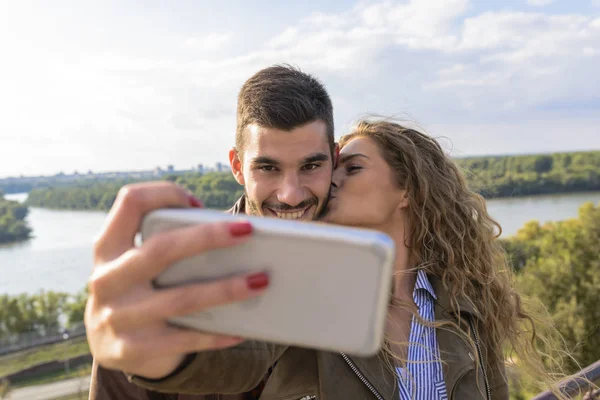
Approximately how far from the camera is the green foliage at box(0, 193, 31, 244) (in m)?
54.0

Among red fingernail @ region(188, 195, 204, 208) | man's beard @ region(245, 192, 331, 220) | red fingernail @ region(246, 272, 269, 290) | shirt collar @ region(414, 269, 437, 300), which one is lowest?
shirt collar @ region(414, 269, 437, 300)

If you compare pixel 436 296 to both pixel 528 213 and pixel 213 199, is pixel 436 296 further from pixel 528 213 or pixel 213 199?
pixel 528 213

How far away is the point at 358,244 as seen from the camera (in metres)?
0.64

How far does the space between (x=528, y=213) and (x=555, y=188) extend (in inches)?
342

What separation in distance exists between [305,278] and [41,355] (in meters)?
34.9

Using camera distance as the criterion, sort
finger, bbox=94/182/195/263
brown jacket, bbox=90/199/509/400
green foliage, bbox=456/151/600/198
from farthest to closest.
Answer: green foliage, bbox=456/151/600/198 < brown jacket, bbox=90/199/509/400 < finger, bbox=94/182/195/263

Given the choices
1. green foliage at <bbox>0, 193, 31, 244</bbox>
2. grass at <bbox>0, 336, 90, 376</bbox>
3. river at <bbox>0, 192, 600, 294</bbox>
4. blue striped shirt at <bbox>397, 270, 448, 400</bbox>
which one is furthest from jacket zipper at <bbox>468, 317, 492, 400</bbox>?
green foliage at <bbox>0, 193, 31, 244</bbox>

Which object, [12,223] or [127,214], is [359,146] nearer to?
[127,214]

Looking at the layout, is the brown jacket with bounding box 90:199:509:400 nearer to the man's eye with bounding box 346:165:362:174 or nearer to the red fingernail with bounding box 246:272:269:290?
the red fingernail with bounding box 246:272:269:290

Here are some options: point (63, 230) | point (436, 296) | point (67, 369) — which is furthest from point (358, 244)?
point (63, 230)

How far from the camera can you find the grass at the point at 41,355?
2928 cm

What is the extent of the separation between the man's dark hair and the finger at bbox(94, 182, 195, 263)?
152 centimetres

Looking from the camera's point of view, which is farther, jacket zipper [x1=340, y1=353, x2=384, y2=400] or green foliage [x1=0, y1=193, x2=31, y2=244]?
green foliage [x1=0, y1=193, x2=31, y2=244]

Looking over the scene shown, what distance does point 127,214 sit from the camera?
0.76 m
